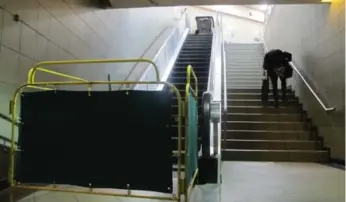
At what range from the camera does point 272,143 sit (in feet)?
23.0

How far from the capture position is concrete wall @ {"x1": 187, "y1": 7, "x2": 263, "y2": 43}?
18823mm

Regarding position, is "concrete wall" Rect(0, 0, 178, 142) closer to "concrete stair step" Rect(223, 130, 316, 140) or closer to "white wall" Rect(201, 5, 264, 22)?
"concrete stair step" Rect(223, 130, 316, 140)

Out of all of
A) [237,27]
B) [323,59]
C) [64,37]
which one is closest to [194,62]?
[323,59]

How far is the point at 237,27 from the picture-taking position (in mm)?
19062

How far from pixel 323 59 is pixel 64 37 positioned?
4837 mm

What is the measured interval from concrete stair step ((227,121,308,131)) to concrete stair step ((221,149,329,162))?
0.88 metres

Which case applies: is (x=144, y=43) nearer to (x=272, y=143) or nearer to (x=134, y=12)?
(x=134, y=12)

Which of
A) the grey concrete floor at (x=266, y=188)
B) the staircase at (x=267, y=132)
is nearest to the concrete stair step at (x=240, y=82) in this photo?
the staircase at (x=267, y=132)

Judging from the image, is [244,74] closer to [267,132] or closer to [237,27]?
[267,132]

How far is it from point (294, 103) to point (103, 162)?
21.0ft

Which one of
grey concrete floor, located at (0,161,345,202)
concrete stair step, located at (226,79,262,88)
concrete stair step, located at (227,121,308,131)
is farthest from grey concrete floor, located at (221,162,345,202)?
concrete stair step, located at (226,79,262,88)

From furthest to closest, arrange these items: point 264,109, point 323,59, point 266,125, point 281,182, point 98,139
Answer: point 264,109 → point 266,125 → point 323,59 → point 281,182 → point 98,139

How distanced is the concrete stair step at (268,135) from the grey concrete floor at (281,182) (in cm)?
96

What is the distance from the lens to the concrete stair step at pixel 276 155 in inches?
261
